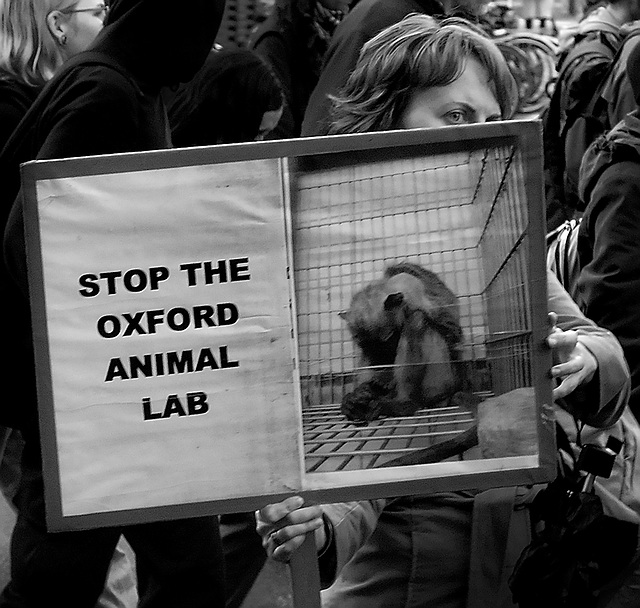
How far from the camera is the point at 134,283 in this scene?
1730 millimetres

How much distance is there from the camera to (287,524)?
1.76 metres

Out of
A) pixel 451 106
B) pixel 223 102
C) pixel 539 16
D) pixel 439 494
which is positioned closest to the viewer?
pixel 439 494

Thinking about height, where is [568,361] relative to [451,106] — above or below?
below

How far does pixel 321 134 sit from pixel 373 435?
1.05 meters

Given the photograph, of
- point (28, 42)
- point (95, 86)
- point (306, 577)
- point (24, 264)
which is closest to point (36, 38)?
point (28, 42)

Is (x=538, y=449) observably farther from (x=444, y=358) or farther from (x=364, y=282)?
(x=364, y=282)

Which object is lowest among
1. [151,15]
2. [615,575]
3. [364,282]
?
[615,575]

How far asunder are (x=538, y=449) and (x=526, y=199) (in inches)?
15.1

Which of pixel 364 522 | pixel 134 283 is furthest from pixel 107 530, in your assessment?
pixel 134 283

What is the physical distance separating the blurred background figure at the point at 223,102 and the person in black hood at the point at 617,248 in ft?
4.73

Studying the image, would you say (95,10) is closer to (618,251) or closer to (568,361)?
(618,251)

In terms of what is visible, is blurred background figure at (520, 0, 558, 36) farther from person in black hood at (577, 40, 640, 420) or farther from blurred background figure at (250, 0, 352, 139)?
person in black hood at (577, 40, 640, 420)

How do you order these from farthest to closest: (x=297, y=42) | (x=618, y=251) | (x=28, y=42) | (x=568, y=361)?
1. (x=297, y=42)
2. (x=28, y=42)
3. (x=618, y=251)
4. (x=568, y=361)

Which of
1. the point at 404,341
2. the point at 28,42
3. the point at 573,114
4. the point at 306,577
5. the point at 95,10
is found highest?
the point at 95,10
